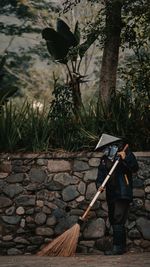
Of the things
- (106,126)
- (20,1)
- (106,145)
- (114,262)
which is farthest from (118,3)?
(20,1)

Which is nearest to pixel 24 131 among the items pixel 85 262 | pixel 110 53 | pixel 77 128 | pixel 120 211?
pixel 77 128

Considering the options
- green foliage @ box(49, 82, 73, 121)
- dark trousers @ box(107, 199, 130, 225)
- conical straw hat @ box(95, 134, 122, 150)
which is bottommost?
dark trousers @ box(107, 199, 130, 225)

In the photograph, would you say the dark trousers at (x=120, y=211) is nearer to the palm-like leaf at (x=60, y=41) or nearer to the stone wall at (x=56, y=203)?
the stone wall at (x=56, y=203)

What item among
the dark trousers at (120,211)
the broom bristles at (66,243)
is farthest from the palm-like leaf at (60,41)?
the broom bristles at (66,243)

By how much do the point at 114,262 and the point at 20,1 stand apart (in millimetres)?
22128

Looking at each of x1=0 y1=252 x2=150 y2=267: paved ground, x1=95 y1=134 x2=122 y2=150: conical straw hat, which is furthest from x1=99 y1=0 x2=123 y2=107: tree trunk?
x1=0 y1=252 x2=150 y2=267: paved ground

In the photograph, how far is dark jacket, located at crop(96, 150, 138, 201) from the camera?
8.06 metres

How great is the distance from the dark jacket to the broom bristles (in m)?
0.74

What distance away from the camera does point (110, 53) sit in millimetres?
11430

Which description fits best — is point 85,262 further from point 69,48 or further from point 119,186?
point 69,48

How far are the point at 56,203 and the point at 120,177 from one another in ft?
5.70

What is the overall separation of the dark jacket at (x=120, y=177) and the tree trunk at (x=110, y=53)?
2902mm

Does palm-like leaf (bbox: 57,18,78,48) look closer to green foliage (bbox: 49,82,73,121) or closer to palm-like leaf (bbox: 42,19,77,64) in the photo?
palm-like leaf (bbox: 42,19,77,64)

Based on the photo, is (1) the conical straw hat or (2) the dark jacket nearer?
(2) the dark jacket
